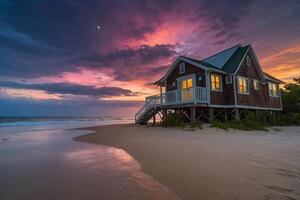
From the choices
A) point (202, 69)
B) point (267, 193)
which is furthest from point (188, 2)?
point (267, 193)

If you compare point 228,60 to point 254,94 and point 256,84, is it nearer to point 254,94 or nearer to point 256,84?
point 256,84

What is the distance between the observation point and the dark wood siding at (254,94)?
53.8 ft

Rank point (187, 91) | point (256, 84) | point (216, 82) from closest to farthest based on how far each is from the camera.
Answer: point (187, 91)
point (216, 82)
point (256, 84)

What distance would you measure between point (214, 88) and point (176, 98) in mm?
3557

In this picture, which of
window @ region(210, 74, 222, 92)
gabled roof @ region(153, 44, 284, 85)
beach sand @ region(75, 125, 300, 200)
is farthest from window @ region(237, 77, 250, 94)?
beach sand @ region(75, 125, 300, 200)

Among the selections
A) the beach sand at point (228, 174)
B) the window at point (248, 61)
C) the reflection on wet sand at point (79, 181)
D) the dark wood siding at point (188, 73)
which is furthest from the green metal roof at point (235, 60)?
the reflection on wet sand at point (79, 181)

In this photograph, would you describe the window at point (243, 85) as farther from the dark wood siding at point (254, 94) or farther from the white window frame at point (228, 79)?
the white window frame at point (228, 79)

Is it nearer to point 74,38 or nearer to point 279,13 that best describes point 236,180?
point 279,13

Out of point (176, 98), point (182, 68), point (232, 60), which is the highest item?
point (232, 60)

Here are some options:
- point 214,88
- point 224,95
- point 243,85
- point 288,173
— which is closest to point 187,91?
point 214,88

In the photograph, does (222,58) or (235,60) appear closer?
(235,60)

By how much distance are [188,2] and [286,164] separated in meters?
11.6

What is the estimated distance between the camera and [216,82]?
15.4 metres

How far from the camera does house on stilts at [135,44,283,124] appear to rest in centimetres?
1457
